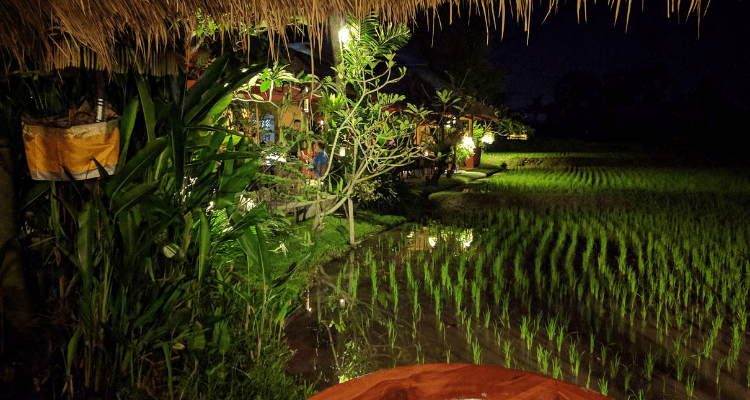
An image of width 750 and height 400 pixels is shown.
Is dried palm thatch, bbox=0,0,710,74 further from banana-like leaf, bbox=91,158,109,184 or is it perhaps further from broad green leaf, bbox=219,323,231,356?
broad green leaf, bbox=219,323,231,356

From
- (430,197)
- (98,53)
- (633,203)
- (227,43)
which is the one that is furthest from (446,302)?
(633,203)

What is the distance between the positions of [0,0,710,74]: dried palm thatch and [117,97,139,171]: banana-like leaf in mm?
230

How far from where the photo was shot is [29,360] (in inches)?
107

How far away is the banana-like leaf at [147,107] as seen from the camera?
2.69 metres

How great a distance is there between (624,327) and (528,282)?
1.33m

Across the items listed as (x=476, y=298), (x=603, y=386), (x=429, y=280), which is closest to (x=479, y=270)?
(x=429, y=280)

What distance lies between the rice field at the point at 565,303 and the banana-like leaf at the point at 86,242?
1771 mm

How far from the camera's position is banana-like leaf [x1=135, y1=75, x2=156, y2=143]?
8.82 ft

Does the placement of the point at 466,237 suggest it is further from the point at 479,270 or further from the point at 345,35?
the point at 345,35

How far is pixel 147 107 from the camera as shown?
271cm

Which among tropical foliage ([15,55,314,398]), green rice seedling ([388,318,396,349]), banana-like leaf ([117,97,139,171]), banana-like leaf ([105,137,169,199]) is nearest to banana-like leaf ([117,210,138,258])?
tropical foliage ([15,55,314,398])

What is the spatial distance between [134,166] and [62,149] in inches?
14.5

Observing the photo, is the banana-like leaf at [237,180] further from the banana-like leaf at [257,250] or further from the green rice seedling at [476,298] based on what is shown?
the green rice seedling at [476,298]

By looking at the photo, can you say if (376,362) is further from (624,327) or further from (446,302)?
(624,327)
